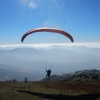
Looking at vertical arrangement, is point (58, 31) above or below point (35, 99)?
above

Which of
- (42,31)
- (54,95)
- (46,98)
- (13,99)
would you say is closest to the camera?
(13,99)

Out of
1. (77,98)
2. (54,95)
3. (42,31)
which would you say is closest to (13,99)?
(54,95)

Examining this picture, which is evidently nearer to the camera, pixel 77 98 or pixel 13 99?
pixel 13 99

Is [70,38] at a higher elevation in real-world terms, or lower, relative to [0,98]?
higher

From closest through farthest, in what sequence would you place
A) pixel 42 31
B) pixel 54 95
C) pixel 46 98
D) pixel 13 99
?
pixel 13 99 → pixel 46 98 → pixel 54 95 → pixel 42 31

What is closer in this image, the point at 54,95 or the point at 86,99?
the point at 86,99

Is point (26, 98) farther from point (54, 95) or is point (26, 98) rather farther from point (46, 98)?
point (54, 95)

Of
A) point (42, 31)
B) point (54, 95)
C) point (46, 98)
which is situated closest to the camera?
point (46, 98)

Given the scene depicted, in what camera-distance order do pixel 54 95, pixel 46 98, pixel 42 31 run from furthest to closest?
pixel 42 31 → pixel 54 95 → pixel 46 98

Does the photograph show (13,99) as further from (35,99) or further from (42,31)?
(42,31)
